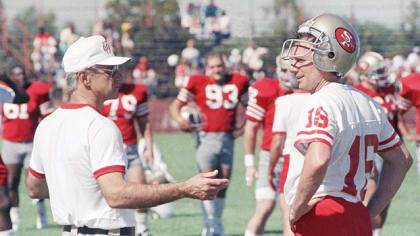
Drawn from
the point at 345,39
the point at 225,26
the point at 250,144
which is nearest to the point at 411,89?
the point at 250,144

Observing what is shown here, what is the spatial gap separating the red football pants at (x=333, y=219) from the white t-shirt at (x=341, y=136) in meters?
0.05

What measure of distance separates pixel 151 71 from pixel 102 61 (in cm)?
2007

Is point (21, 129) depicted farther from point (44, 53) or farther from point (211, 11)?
point (211, 11)

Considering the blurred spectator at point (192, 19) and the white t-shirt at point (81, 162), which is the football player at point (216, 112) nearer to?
the white t-shirt at point (81, 162)

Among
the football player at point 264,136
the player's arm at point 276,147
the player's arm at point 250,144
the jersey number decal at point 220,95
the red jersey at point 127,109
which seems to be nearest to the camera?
the player's arm at point 276,147

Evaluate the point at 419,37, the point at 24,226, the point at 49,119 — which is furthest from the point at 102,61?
the point at 419,37

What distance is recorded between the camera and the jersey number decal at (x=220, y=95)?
30.7ft

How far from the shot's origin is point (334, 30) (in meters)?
4.05

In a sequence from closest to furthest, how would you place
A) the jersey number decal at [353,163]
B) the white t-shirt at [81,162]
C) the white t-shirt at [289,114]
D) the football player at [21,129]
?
the white t-shirt at [81,162], the jersey number decal at [353,163], the white t-shirt at [289,114], the football player at [21,129]

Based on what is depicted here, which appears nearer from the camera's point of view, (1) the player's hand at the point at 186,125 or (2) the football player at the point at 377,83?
(2) the football player at the point at 377,83

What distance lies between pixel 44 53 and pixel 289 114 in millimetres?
18597

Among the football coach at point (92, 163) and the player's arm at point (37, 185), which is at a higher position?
the football coach at point (92, 163)

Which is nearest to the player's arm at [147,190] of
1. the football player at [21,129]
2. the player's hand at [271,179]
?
the player's hand at [271,179]

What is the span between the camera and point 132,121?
9.29 metres
